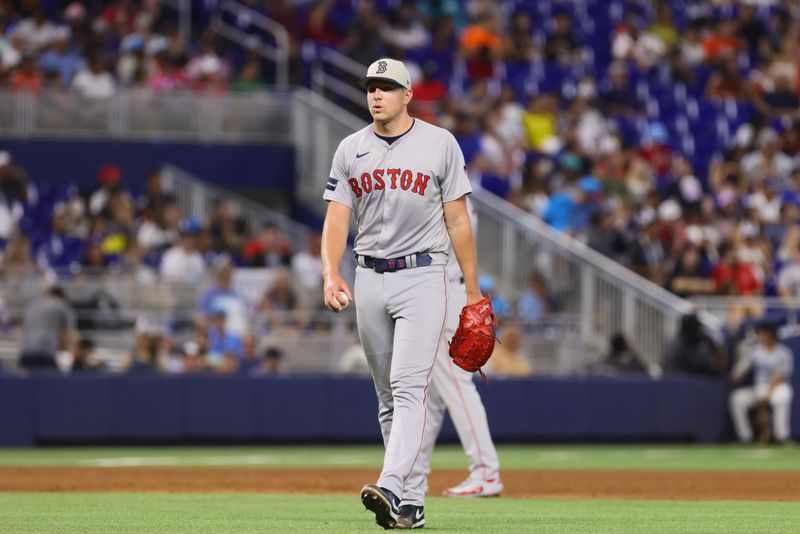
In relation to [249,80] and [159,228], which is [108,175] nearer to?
[159,228]

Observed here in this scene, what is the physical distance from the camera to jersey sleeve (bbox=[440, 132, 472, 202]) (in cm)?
773

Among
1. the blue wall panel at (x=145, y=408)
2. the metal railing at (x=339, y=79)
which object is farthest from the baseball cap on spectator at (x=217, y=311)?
the metal railing at (x=339, y=79)

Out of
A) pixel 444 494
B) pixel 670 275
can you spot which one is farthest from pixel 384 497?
pixel 670 275

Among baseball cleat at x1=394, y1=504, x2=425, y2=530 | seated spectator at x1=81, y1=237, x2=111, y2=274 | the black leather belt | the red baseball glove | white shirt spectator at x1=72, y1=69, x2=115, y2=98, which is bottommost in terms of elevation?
baseball cleat at x1=394, y1=504, x2=425, y2=530

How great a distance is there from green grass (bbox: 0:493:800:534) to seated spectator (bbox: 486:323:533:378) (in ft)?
26.9

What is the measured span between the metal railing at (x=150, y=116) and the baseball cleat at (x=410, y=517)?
1605cm

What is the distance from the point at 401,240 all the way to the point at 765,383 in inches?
481

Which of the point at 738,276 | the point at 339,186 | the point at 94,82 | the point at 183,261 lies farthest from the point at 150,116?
the point at 339,186

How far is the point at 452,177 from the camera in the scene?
25.4 ft

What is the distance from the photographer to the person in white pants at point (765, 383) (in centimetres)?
1877

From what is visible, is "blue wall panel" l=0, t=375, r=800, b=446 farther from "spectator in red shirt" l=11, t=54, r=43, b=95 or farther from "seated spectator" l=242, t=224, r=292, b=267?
"spectator in red shirt" l=11, t=54, r=43, b=95

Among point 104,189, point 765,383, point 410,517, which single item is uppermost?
point 104,189

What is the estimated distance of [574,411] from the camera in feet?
61.2

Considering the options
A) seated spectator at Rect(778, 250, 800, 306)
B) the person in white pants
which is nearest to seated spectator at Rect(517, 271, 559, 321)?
the person in white pants
